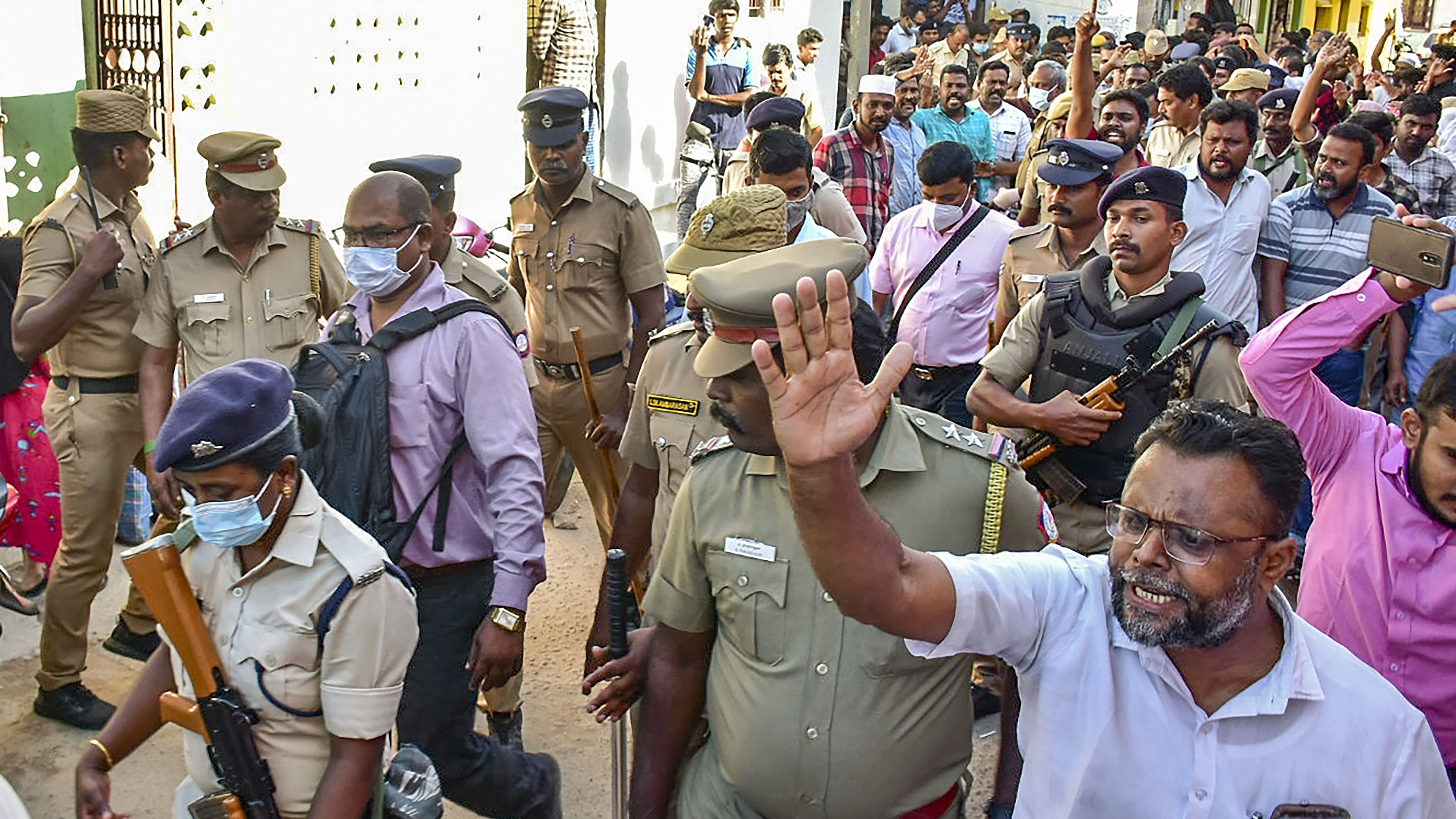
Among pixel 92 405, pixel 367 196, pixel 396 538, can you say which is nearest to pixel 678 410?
pixel 396 538

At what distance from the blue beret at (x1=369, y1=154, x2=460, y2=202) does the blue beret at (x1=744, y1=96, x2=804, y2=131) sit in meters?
2.78

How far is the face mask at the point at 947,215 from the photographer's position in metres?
6.78

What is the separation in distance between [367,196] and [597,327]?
1.98 m

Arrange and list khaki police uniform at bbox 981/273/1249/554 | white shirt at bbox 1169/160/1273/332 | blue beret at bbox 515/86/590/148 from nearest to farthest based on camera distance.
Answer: khaki police uniform at bbox 981/273/1249/554
blue beret at bbox 515/86/590/148
white shirt at bbox 1169/160/1273/332

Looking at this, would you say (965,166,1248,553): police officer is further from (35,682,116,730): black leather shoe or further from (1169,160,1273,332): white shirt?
(35,682,116,730): black leather shoe

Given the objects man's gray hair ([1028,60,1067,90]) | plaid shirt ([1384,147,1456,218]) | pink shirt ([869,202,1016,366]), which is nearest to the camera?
pink shirt ([869,202,1016,366])

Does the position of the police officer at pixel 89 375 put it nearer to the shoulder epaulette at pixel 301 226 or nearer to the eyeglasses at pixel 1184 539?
the shoulder epaulette at pixel 301 226

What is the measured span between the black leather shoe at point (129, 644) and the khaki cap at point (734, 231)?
297cm

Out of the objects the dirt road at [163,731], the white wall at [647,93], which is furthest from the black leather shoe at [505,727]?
the white wall at [647,93]

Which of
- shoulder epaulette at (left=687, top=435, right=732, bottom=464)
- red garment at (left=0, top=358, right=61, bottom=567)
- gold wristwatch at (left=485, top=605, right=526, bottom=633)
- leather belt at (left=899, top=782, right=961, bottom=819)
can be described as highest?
shoulder epaulette at (left=687, top=435, right=732, bottom=464)

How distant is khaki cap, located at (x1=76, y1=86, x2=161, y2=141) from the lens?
5.14 metres

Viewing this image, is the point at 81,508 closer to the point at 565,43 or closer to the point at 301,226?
the point at 301,226

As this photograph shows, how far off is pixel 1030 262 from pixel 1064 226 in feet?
0.80

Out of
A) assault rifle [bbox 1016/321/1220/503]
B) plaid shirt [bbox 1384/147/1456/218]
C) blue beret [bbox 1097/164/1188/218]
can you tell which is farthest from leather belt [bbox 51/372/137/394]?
plaid shirt [bbox 1384/147/1456/218]
